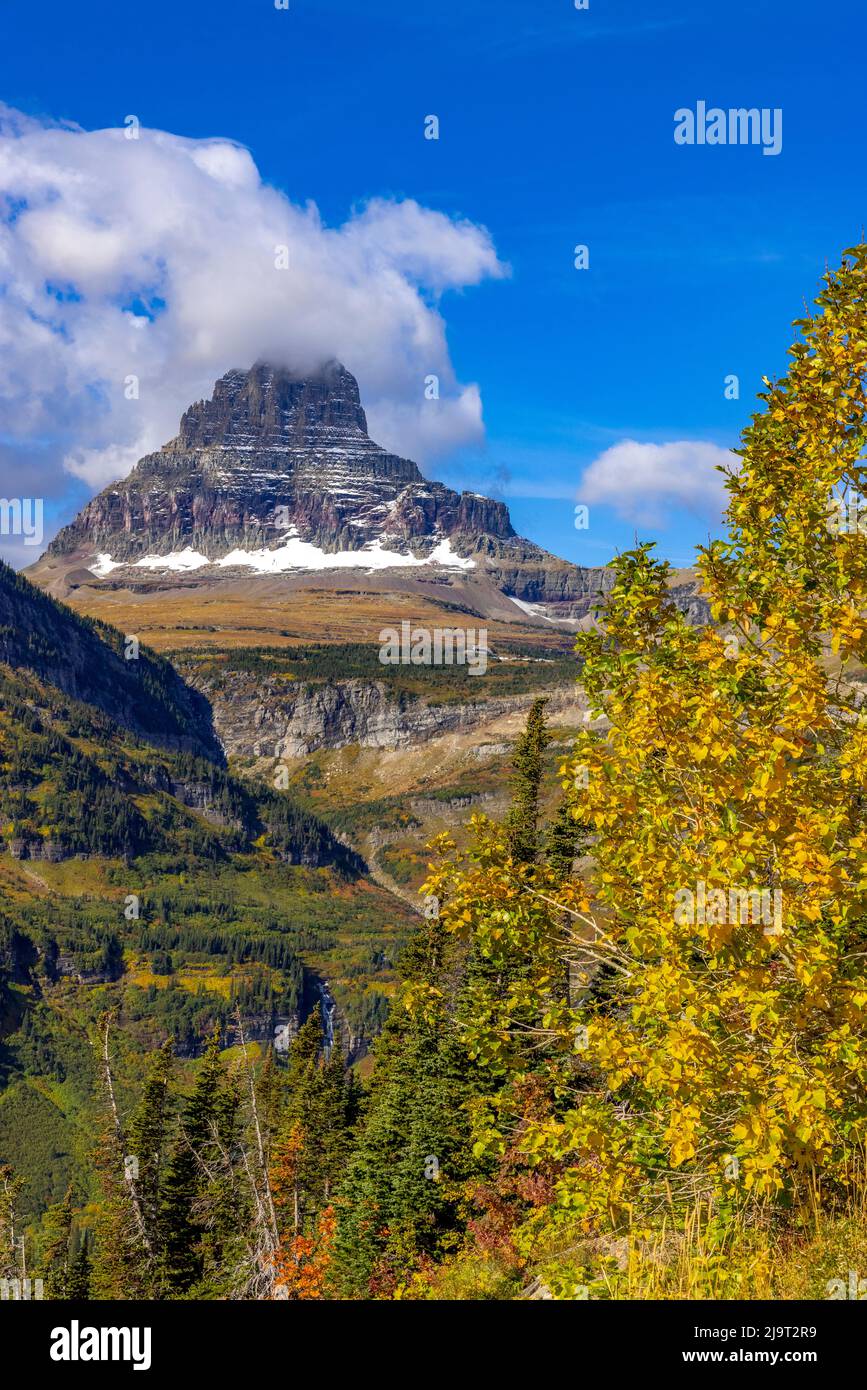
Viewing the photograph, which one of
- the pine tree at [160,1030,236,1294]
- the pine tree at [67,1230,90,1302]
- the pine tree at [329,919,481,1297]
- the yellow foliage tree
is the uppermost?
the yellow foliage tree

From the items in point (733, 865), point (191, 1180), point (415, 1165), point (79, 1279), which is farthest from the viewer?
point (79, 1279)

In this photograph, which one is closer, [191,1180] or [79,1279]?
[191,1180]

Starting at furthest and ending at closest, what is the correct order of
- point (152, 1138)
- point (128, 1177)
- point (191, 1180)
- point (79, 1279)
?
point (79, 1279), point (152, 1138), point (191, 1180), point (128, 1177)

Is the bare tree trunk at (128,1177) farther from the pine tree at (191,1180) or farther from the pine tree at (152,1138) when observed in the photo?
the pine tree at (191,1180)

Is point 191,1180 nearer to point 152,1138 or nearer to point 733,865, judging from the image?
point 152,1138

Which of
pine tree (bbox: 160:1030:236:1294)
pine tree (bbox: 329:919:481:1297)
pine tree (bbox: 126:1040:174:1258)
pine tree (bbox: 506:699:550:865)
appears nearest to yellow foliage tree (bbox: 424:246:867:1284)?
pine tree (bbox: 329:919:481:1297)

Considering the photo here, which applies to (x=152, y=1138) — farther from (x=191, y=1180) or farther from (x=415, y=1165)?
(x=415, y=1165)

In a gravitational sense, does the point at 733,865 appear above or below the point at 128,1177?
above

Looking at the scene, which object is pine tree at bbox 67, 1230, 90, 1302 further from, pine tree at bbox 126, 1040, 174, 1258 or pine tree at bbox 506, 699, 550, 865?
pine tree at bbox 506, 699, 550, 865

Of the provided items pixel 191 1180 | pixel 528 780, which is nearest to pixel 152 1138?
pixel 191 1180

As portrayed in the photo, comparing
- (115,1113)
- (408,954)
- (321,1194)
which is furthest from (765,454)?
(321,1194)

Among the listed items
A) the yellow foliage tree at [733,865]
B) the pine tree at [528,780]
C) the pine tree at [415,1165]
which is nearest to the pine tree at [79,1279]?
the pine tree at [415,1165]

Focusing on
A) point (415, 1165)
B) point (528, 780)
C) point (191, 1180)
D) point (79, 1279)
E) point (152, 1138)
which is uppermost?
point (528, 780)

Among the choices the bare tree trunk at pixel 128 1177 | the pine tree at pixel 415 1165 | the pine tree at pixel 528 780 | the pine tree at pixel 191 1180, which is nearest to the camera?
the pine tree at pixel 415 1165
